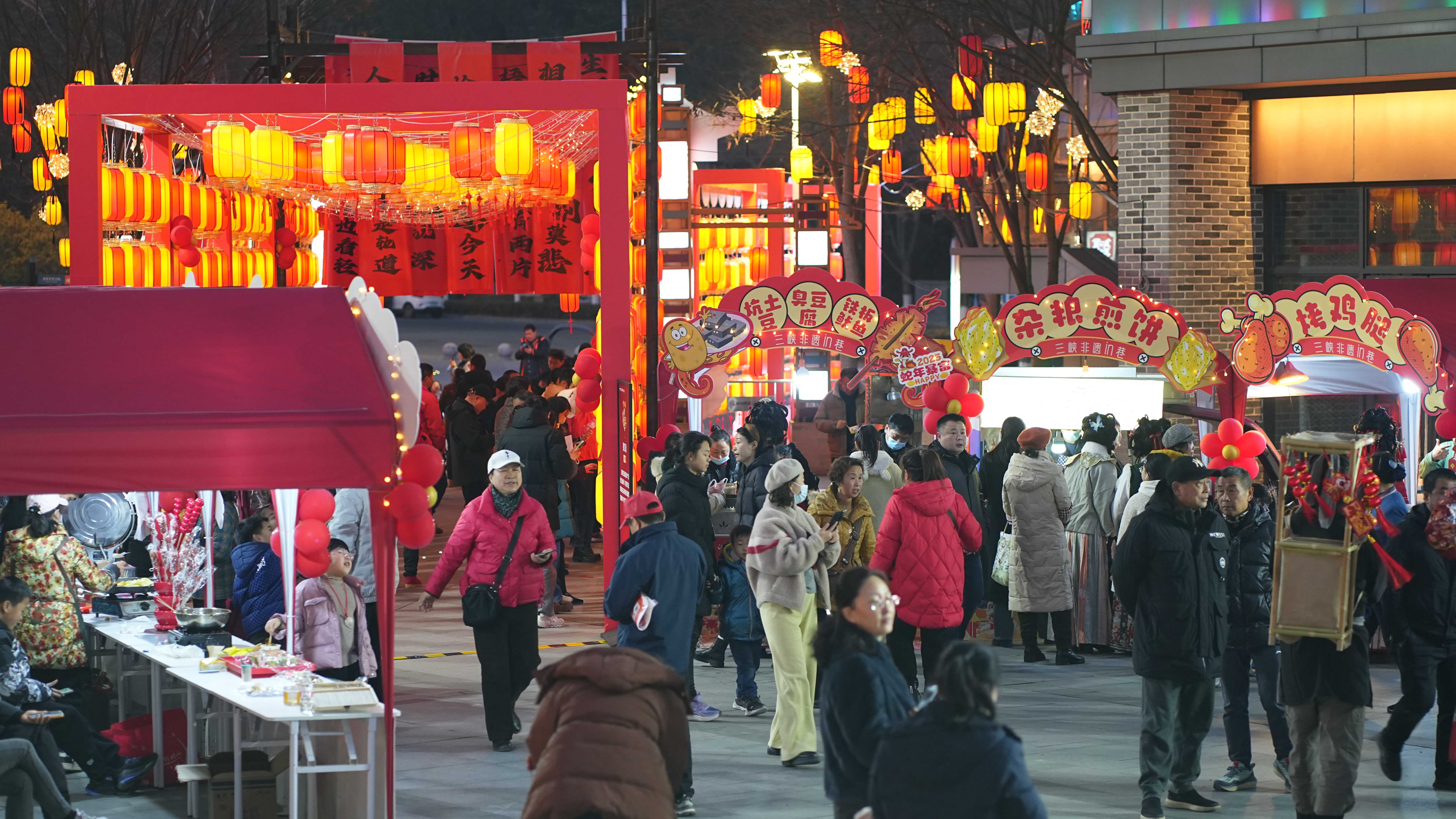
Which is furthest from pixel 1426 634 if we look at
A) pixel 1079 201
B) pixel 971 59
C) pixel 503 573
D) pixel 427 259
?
pixel 427 259

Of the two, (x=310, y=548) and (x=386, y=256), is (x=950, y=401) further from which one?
(x=386, y=256)

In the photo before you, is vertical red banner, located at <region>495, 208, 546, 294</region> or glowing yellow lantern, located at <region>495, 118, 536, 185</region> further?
vertical red banner, located at <region>495, 208, 546, 294</region>

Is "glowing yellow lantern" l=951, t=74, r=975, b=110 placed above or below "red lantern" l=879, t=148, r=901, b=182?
above

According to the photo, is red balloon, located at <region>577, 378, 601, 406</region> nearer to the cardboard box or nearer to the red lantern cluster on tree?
the red lantern cluster on tree

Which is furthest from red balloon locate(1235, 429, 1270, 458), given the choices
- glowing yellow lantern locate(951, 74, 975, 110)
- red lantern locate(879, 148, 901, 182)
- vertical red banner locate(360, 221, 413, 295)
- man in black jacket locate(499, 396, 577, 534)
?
red lantern locate(879, 148, 901, 182)

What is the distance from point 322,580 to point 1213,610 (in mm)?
4764

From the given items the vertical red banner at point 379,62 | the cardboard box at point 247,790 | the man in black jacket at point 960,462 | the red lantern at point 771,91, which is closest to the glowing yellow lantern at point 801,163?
the red lantern at point 771,91

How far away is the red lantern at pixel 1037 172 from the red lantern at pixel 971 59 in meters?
1.40

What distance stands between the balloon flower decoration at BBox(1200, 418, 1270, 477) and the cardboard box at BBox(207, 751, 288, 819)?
19.6 feet

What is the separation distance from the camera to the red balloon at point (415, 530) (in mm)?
7930

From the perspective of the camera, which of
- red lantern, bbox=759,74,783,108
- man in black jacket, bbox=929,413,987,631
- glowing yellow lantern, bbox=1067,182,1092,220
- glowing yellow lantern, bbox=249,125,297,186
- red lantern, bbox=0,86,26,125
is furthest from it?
red lantern, bbox=759,74,783,108

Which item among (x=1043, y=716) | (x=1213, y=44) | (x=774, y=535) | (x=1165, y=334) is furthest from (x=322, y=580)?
(x=1213, y=44)

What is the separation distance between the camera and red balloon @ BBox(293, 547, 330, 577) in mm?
9094

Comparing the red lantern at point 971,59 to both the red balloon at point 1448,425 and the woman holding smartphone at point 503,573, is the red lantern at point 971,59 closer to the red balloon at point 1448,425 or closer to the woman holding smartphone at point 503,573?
the red balloon at point 1448,425
